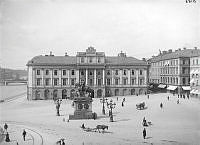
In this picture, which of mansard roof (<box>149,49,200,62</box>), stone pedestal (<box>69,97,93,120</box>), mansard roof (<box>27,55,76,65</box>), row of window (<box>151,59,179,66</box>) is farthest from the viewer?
row of window (<box>151,59,179,66</box>)

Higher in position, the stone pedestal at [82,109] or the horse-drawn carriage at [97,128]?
the stone pedestal at [82,109]

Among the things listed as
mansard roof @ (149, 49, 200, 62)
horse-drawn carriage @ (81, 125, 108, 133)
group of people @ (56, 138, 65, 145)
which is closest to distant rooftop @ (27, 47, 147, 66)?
mansard roof @ (149, 49, 200, 62)

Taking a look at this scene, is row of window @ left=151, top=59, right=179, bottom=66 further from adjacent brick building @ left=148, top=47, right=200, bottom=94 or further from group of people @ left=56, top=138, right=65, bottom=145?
group of people @ left=56, top=138, right=65, bottom=145

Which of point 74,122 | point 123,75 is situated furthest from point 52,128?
point 123,75

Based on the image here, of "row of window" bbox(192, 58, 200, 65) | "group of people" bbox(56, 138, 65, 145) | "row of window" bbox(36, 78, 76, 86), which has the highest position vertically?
"row of window" bbox(192, 58, 200, 65)

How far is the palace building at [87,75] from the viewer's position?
131ft

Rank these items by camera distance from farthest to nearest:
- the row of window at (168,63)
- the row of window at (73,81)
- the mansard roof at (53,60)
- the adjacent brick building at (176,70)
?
the row of window at (168,63)
the adjacent brick building at (176,70)
the row of window at (73,81)
the mansard roof at (53,60)

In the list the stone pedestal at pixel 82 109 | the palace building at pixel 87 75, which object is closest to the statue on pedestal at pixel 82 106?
the stone pedestal at pixel 82 109

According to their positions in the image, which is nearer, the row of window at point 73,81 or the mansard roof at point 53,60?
the mansard roof at point 53,60

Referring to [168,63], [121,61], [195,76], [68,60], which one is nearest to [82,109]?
[68,60]

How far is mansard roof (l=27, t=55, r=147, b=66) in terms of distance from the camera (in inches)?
1570

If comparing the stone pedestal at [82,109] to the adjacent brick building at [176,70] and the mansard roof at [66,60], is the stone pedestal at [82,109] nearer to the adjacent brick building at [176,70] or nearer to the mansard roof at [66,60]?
the mansard roof at [66,60]

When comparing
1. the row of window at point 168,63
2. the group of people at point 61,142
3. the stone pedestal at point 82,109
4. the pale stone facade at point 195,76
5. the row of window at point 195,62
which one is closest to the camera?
the group of people at point 61,142

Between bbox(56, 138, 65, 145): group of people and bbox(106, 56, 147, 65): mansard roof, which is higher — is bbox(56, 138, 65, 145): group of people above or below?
below
